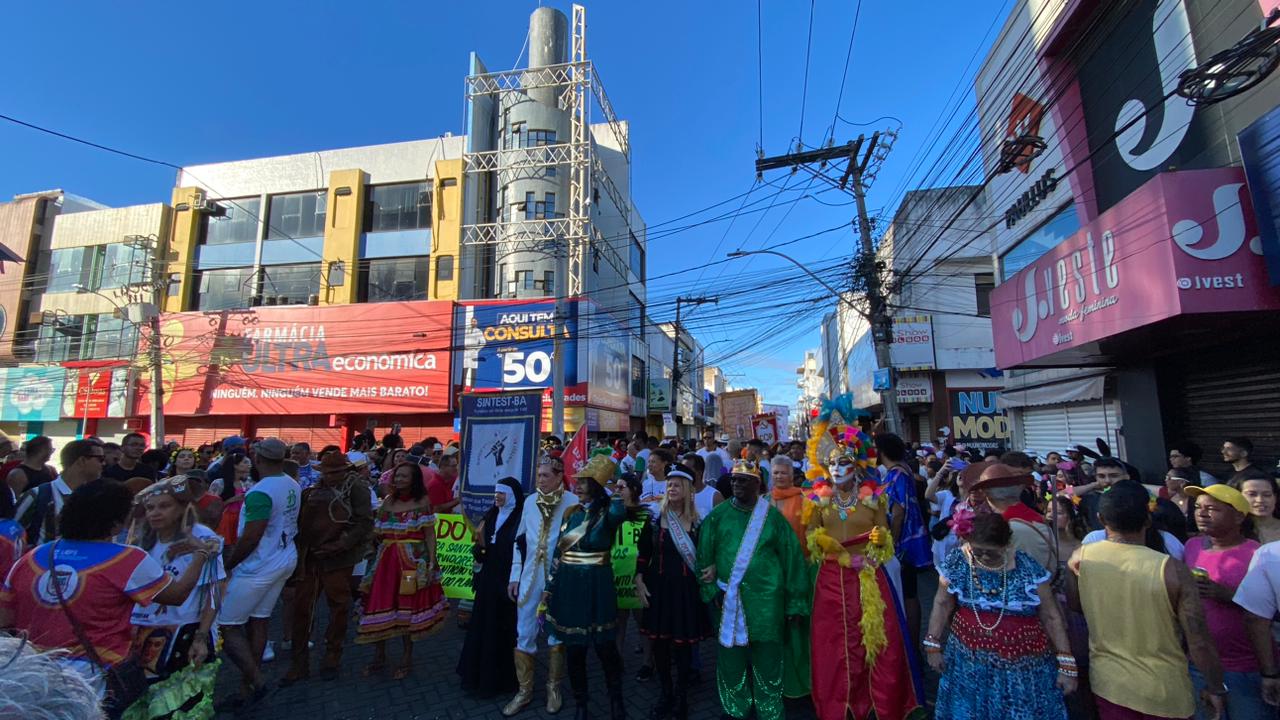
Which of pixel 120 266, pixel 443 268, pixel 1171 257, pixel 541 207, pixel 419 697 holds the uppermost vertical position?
pixel 541 207

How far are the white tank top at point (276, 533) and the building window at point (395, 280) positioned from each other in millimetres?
20437

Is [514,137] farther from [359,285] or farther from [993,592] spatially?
[993,592]

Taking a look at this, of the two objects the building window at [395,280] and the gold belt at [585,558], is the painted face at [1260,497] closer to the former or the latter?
the gold belt at [585,558]

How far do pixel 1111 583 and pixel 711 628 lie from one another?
8.33 feet

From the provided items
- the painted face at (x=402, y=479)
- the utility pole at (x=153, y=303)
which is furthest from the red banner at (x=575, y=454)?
the utility pole at (x=153, y=303)

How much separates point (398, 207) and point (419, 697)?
23579mm

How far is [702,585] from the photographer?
165 inches

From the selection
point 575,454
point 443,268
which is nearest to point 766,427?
point 575,454

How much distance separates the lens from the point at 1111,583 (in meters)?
2.72

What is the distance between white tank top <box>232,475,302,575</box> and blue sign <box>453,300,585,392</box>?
52.9 feet

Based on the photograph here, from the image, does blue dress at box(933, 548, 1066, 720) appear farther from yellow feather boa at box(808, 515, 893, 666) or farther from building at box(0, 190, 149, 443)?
building at box(0, 190, 149, 443)

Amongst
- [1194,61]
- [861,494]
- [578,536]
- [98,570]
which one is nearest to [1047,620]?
[861,494]

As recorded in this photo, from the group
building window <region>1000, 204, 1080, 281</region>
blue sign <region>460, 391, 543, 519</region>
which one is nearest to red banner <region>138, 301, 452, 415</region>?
blue sign <region>460, 391, 543, 519</region>

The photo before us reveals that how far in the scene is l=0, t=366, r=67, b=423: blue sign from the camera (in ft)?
80.8
